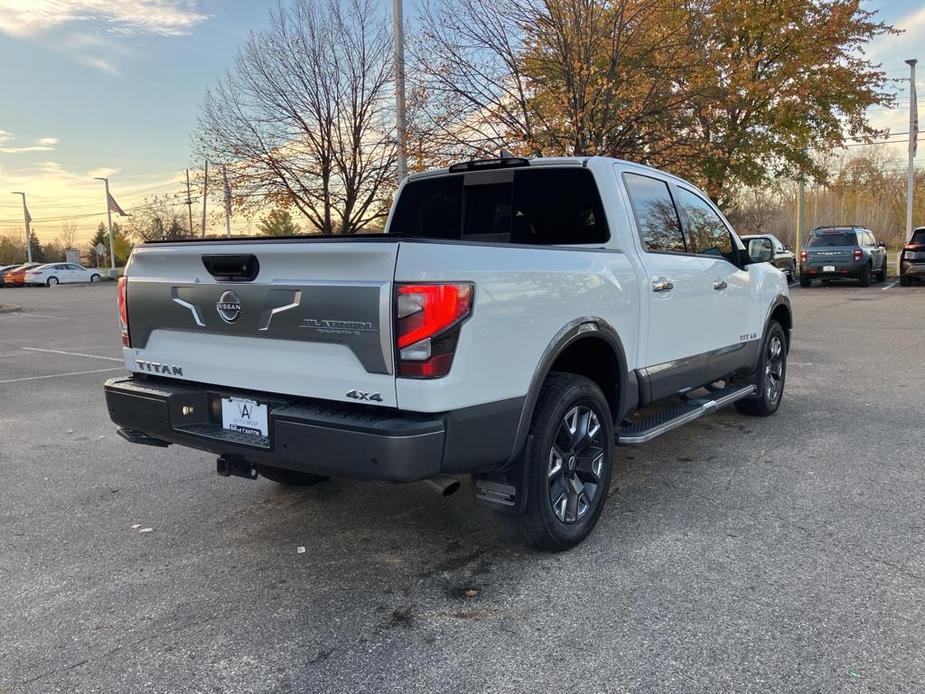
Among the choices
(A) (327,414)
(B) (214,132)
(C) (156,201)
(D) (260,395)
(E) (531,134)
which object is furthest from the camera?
(C) (156,201)

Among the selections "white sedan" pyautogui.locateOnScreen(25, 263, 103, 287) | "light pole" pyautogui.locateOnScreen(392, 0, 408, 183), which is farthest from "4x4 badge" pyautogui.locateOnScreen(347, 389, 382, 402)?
"white sedan" pyautogui.locateOnScreen(25, 263, 103, 287)

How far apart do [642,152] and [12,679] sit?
11.9 m

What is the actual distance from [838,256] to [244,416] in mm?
21992

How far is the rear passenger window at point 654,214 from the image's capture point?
14.4 feet

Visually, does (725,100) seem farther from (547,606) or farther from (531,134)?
(547,606)

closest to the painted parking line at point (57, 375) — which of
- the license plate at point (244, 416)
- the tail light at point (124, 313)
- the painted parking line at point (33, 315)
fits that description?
the tail light at point (124, 313)

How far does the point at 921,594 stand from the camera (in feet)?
10.1

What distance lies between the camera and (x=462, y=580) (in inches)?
129

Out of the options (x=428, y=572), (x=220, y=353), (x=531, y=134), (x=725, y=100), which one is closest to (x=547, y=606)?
(x=428, y=572)

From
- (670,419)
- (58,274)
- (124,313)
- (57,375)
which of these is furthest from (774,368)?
(58,274)

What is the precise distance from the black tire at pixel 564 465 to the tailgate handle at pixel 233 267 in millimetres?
1436

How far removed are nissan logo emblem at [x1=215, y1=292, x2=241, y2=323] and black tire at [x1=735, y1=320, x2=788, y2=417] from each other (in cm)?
446

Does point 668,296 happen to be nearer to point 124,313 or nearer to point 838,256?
point 124,313

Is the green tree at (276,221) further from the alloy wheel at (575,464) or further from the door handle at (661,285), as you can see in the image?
the alloy wheel at (575,464)
